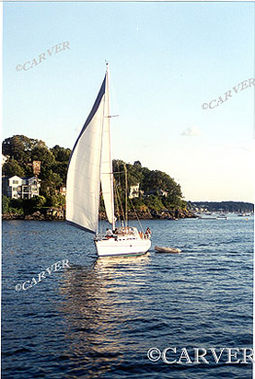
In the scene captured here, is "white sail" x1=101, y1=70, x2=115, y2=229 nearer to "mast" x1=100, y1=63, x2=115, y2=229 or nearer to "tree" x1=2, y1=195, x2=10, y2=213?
"mast" x1=100, y1=63, x2=115, y2=229

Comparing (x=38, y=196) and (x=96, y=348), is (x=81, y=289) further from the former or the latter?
(x=38, y=196)

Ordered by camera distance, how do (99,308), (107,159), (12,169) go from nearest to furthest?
(99,308)
(107,159)
(12,169)

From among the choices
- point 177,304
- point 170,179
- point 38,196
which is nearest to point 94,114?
point 177,304

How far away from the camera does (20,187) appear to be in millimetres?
81188

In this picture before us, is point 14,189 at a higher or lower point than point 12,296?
higher

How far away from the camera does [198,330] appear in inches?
468

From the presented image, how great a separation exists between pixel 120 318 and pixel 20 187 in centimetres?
7153

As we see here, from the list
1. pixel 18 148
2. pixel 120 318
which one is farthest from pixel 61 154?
pixel 120 318

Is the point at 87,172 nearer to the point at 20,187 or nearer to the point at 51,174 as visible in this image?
the point at 20,187

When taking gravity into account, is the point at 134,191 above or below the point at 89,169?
above

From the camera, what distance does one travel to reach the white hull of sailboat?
2378 centimetres

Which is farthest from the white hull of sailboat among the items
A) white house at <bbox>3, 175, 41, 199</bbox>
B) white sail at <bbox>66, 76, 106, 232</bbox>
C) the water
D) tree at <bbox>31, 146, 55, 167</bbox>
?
tree at <bbox>31, 146, 55, 167</bbox>

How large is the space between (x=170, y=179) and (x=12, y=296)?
101 meters

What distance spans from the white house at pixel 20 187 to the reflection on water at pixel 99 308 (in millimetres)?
60465
